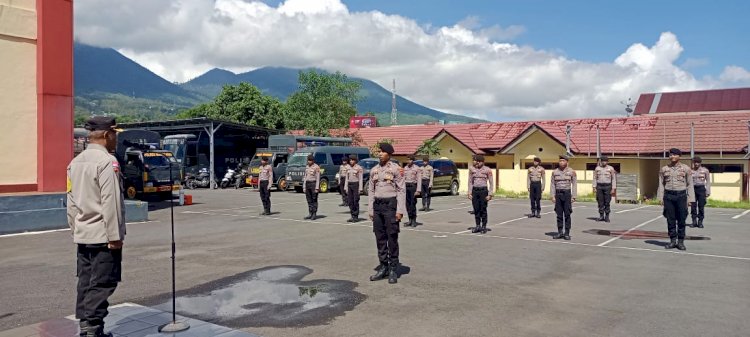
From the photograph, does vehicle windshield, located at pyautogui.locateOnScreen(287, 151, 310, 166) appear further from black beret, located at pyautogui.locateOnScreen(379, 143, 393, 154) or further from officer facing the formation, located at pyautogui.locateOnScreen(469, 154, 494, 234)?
black beret, located at pyautogui.locateOnScreen(379, 143, 393, 154)

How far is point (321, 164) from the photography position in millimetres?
27859

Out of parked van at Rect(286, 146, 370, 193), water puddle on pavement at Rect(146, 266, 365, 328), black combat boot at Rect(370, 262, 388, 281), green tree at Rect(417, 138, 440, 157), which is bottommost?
water puddle on pavement at Rect(146, 266, 365, 328)

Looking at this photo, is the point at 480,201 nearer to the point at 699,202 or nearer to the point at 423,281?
the point at 423,281

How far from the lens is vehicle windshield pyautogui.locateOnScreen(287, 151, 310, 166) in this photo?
89.1 ft

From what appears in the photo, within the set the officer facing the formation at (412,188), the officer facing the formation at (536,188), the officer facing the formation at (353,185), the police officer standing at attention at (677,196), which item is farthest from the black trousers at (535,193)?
the police officer standing at attention at (677,196)

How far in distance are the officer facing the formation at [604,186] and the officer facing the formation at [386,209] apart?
997 centimetres

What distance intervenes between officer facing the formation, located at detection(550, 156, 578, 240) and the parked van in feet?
50.1

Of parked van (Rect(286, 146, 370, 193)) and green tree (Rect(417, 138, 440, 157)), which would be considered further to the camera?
green tree (Rect(417, 138, 440, 157))

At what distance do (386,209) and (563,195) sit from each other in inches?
237

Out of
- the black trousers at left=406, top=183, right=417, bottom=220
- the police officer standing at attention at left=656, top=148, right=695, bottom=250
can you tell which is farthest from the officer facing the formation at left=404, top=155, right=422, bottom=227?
the police officer standing at attention at left=656, top=148, right=695, bottom=250

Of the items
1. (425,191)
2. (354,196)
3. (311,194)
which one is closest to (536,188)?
(425,191)

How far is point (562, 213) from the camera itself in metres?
12.4

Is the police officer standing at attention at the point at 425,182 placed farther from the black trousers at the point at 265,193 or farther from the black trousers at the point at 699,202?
the black trousers at the point at 699,202

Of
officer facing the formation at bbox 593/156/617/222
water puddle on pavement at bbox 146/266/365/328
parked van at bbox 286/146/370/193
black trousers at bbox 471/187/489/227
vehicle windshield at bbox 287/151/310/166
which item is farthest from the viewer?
vehicle windshield at bbox 287/151/310/166
